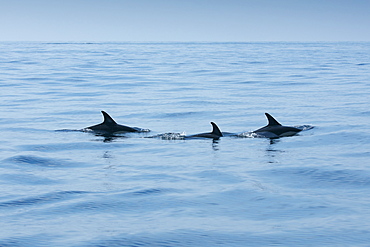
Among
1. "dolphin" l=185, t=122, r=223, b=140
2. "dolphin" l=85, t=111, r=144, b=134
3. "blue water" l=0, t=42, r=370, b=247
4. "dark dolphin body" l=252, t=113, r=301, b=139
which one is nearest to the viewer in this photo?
"blue water" l=0, t=42, r=370, b=247

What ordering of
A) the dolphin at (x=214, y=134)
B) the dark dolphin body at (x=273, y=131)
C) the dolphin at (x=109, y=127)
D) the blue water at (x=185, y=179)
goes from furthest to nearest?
the dolphin at (x=109, y=127)
the dark dolphin body at (x=273, y=131)
the dolphin at (x=214, y=134)
the blue water at (x=185, y=179)

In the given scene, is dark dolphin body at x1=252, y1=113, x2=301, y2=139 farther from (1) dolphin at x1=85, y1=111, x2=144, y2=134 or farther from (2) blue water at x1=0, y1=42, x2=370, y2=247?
(1) dolphin at x1=85, y1=111, x2=144, y2=134

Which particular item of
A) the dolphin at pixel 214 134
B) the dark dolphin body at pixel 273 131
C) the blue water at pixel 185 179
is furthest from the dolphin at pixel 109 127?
the dark dolphin body at pixel 273 131

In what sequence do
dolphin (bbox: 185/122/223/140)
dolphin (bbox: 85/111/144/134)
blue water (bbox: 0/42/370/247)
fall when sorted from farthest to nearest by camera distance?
dolphin (bbox: 85/111/144/134) < dolphin (bbox: 185/122/223/140) < blue water (bbox: 0/42/370/247)

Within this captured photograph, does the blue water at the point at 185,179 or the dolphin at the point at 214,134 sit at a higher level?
the dolphin at the point at 214,134

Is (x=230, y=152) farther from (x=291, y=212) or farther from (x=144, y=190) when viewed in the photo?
(x=291, y=212)

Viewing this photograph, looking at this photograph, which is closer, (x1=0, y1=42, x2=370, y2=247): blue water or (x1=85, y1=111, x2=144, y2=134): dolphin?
(x1=0, y1=42, x2=370, y2=247): blue water

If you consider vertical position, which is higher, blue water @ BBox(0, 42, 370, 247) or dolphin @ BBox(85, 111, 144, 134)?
dolphin @ BBox(85, 111, 144, 134)

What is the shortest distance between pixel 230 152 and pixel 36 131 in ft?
19.0

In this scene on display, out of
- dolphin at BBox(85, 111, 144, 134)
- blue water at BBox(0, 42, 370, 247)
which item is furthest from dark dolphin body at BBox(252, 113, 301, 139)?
dolphin at BBox(85, 111, 144, 134)

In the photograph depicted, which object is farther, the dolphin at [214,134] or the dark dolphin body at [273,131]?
the dark dolphin body at [273,131]

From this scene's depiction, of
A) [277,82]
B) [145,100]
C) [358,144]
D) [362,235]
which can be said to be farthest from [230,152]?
[277,82]

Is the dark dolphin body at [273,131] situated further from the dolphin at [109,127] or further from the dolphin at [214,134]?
the dolphin at [109,127]

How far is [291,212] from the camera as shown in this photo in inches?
334
